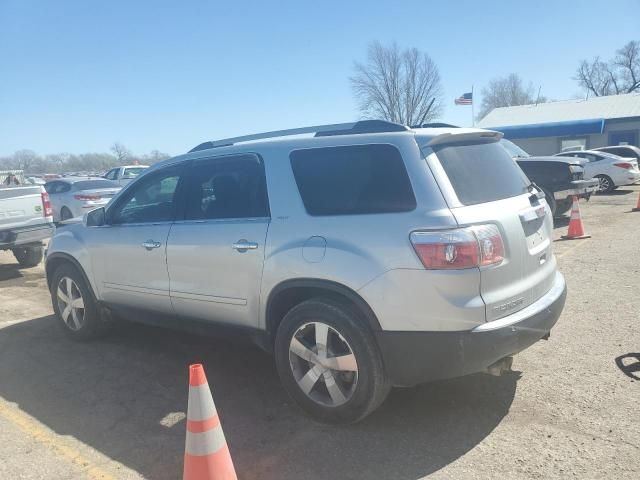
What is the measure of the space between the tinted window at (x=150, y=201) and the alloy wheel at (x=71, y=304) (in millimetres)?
953

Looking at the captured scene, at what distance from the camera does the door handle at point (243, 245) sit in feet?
12.1

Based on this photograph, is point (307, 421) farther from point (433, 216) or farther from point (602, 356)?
point (602, 356)

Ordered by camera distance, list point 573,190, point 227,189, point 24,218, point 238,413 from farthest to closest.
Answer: point 573,190 < point 24,218 < point 227,189 < point 238,413

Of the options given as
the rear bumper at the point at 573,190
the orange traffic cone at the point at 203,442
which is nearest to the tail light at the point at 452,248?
the orange traffic cone at the point at 203,442

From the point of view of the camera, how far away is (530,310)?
3.30 m

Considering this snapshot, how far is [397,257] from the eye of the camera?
3.05 meters

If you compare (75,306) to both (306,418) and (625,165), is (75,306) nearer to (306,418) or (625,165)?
(306,418)

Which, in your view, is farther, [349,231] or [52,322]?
[52,322]

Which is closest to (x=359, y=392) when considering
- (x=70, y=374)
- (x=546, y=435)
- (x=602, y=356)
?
(x=546, y=435)

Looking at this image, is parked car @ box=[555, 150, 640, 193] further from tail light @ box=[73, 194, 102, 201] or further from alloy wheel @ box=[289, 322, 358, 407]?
alloy wheel @ box=[289, 322, 358, 407]

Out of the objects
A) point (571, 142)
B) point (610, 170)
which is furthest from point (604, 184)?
point (571, 142)

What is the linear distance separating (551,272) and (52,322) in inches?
209

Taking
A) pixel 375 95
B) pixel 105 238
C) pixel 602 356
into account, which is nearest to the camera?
pixel 602 356

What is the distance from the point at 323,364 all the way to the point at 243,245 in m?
1.00
